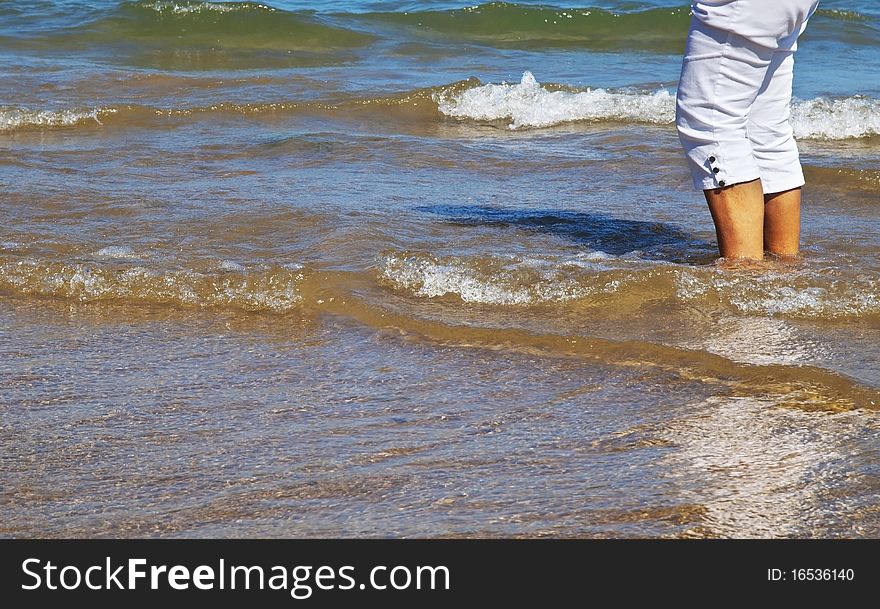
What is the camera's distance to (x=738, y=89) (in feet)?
11.8

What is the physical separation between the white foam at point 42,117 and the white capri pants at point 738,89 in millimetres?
4785

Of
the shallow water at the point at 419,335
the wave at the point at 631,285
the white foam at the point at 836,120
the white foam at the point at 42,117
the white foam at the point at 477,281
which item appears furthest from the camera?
the white foam at the point at 42,117

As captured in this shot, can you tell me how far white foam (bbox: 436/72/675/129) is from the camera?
303 inches

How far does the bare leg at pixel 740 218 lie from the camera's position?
3723 millimetres

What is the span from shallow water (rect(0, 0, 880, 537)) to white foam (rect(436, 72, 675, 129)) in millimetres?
195

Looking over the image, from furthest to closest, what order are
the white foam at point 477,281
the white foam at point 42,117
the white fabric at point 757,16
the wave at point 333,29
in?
the wave at point 333,29 → the white foam at point 42,117 → the white foam at point 477,281 → the white fabric at point 757,16

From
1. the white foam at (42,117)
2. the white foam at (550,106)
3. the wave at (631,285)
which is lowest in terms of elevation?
the wave at (631,285)

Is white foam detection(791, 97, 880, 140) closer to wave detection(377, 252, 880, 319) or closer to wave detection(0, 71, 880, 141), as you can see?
wave detection(0, 71, 880, 141)

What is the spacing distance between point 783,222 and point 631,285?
2.21 feet

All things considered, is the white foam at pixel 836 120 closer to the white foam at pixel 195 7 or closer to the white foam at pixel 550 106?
the white foam at pixel 550 106

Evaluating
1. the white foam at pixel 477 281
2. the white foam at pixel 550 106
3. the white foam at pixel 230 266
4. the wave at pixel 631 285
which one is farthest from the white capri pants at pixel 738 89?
the white foam at pixel 550 106

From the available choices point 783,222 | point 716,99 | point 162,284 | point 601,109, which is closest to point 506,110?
point 601,109

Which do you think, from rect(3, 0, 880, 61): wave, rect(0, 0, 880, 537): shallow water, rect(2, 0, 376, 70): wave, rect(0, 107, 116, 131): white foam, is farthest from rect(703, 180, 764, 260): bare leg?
rect(3, 0, 880, 61): wave
